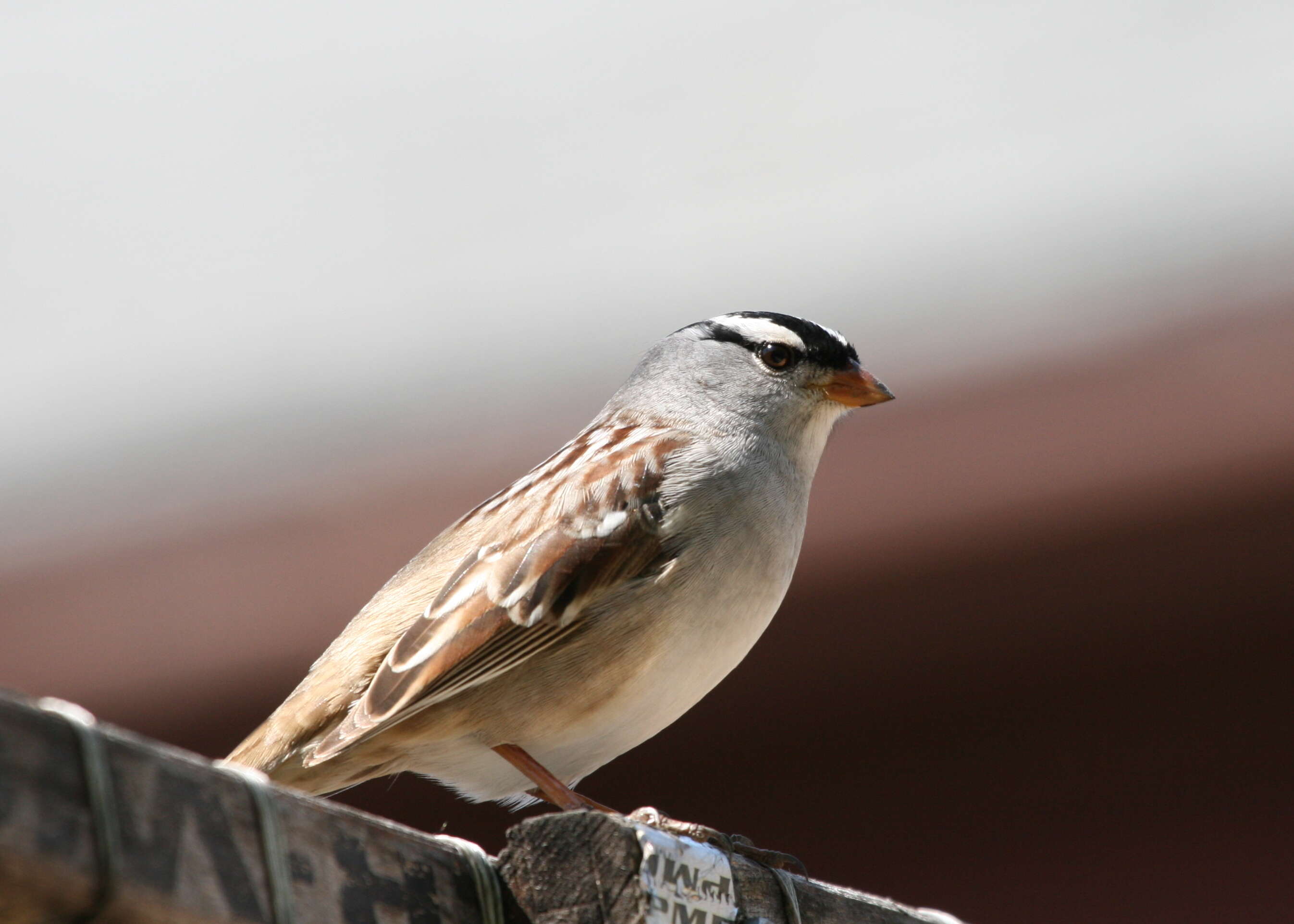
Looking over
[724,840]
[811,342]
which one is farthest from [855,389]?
[724,840]

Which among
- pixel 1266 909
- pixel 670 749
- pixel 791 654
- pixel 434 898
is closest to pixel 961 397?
pixel 791 654

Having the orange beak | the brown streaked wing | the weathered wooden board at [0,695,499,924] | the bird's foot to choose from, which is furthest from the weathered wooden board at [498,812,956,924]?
the orange beak

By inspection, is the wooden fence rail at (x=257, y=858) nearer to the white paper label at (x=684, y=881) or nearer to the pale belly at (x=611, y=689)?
the white paper label at (x=684, y=881)

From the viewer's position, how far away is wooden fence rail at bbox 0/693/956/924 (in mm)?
1289

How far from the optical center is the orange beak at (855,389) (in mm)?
3693

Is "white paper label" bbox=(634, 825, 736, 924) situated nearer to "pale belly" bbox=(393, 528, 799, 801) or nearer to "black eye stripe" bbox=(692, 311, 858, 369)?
"pale belly" bbox=(393, 528, 799, 801)

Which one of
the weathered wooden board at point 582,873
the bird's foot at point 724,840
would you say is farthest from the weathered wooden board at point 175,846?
the bird's foot at point 724,840

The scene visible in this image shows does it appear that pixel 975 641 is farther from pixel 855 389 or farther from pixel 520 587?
pixel 520 587

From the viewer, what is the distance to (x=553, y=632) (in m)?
2.97

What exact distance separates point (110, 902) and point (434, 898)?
0.42m

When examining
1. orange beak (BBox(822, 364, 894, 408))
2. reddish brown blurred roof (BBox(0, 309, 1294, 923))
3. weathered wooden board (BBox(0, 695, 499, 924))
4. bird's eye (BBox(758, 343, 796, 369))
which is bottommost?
reddish brown blurred roof (BBox(0, 309, 1294, 923))

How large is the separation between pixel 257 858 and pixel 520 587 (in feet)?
5.08

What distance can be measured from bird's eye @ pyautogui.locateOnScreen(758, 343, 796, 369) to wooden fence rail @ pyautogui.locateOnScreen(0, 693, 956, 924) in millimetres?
1925

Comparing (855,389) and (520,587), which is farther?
(855,389)
